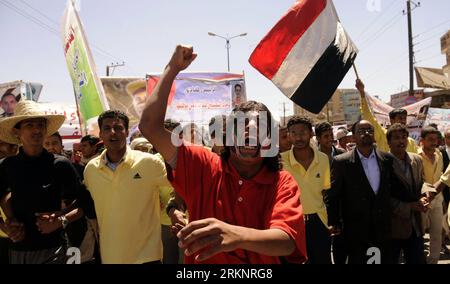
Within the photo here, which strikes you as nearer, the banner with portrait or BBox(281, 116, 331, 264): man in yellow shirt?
BBox(281, 116, 331, 264): man in yellow shirt

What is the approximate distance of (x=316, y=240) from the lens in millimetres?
3990

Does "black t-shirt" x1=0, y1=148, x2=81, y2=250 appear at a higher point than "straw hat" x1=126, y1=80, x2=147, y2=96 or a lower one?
lower

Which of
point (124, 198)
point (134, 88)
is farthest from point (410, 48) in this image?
point (124, 198)

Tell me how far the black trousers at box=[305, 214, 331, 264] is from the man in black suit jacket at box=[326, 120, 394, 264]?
6.6 inches

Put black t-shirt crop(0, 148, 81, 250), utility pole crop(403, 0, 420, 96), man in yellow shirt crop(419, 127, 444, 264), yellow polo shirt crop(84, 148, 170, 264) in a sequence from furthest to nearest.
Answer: utility pole crop(403, 0, 420, 96) → man in yellow shirt crop(419, 127, 444, 264) → yellow polo shirt crop(84, 148, 170, 264) → black t-shirt crop(0, 148, 81, 250)

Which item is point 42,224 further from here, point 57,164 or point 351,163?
point 351,163

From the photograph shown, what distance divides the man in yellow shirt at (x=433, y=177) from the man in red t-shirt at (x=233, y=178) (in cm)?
409

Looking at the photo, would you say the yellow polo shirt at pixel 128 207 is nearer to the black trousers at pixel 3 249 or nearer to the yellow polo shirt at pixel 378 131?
the black trousers at pixel 3 249

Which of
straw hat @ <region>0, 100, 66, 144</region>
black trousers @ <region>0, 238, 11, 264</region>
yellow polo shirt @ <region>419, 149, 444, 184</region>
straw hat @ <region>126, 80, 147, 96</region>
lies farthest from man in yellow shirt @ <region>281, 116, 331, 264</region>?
straw hat @ <region>126, 80, 147, 96</region>

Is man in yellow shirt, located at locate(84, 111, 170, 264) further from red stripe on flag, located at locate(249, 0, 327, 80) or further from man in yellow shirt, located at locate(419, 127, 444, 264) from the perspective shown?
man in yellow shirt, located at locate(419, 127, 444, 264)

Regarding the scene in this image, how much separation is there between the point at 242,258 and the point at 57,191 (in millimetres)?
1855

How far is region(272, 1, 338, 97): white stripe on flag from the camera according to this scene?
4238 mm

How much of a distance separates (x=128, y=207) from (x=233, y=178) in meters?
1.47

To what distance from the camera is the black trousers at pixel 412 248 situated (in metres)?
4.05
